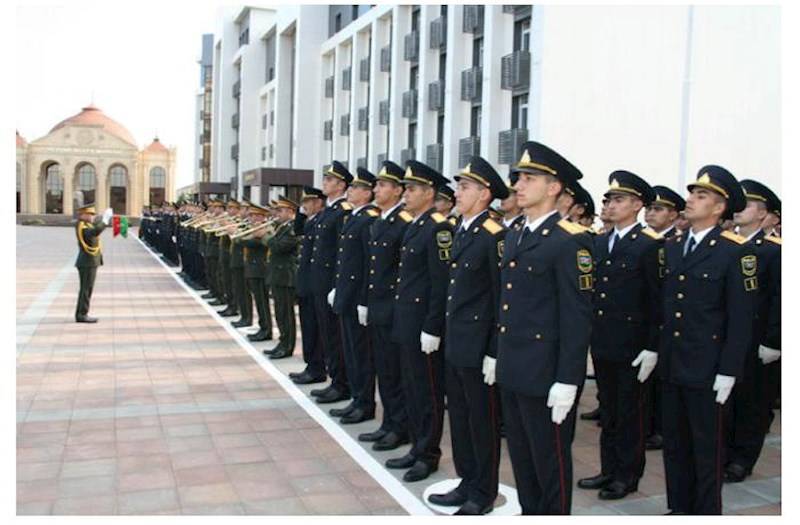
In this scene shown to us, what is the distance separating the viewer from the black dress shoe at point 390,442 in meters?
5.38

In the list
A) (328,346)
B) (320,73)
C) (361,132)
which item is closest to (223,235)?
(328,346)

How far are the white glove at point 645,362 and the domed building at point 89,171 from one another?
8095 cm

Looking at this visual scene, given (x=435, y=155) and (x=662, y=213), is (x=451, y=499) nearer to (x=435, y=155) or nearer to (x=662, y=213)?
(x=662, y=213)

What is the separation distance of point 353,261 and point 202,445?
1.81 meters

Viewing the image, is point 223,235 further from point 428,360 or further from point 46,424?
point 428,360

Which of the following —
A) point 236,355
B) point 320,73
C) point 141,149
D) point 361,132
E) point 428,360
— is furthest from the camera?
point 141,149

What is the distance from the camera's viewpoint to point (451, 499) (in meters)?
4.35

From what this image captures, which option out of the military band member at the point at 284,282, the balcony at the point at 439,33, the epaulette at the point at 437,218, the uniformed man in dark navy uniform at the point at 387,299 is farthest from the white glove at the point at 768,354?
the balcony at the point at 439,33

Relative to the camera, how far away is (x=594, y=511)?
4.33 metres

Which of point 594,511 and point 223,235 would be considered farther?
point 223,235

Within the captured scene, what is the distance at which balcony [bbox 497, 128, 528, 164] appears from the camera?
63.3 ft

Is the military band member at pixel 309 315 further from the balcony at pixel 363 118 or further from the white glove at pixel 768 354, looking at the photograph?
the balcony at pixel 363 118
